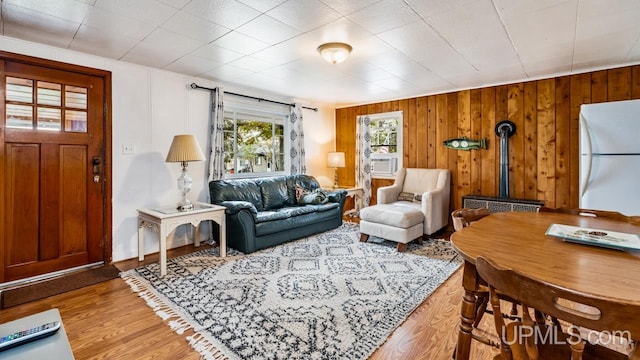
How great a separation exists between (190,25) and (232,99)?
6.43 ft

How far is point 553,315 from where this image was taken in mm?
798

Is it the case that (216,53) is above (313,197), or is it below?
above

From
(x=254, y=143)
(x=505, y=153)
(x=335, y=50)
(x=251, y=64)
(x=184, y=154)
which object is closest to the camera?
(x=335, y=50)

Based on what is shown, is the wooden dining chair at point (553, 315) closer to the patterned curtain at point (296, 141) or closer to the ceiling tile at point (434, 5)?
the ceiling tile at point (434, 5)

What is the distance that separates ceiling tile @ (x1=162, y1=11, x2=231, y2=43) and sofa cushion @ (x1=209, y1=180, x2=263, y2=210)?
178cm

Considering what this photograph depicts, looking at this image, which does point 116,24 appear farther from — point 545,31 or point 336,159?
point 336,159

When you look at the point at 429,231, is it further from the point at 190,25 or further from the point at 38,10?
the point at 38,10

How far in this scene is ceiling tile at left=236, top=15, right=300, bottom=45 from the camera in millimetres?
2281

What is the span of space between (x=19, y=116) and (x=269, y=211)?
2572mm

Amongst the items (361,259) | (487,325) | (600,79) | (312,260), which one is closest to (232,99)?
(312,260)

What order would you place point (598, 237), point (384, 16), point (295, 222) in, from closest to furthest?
point (598, 237), point (384, 16), point (295, 222)

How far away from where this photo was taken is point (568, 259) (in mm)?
1113

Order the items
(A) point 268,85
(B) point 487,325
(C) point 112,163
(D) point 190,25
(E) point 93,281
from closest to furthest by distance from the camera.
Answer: (B) point 487,325, (D) point 190,25, (E) point 93,281, (C) point 112,163, (A) point 268,85

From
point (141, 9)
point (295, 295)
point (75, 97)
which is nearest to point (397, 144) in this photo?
point (295, 295)
